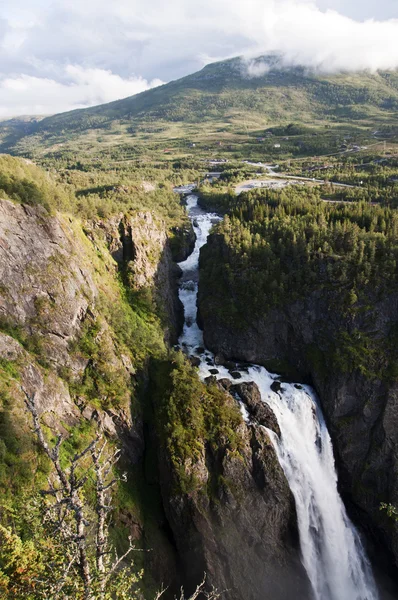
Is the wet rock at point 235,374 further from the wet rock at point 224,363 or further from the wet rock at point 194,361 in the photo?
the wet rock at point 194,361

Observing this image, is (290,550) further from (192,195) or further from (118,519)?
(192,195)

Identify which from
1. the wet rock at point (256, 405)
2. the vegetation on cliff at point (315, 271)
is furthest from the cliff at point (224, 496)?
the vegetation on cliff at point (315, 271)

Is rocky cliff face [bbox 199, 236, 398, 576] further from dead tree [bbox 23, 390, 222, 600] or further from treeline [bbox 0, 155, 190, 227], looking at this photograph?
dead tree [bbox 23, 390, 222, 600]

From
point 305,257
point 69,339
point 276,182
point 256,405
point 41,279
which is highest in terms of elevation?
point 276,182

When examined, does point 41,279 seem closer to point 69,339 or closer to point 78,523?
point 69,339

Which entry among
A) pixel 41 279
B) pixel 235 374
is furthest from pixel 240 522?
pixel 41 279

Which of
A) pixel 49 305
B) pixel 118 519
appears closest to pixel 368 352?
pixel 118 519

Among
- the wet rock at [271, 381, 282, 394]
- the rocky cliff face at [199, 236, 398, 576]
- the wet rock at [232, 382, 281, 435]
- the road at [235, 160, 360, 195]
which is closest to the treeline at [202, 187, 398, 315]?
the rocky cliff face at [199, 236, 398, 576]
